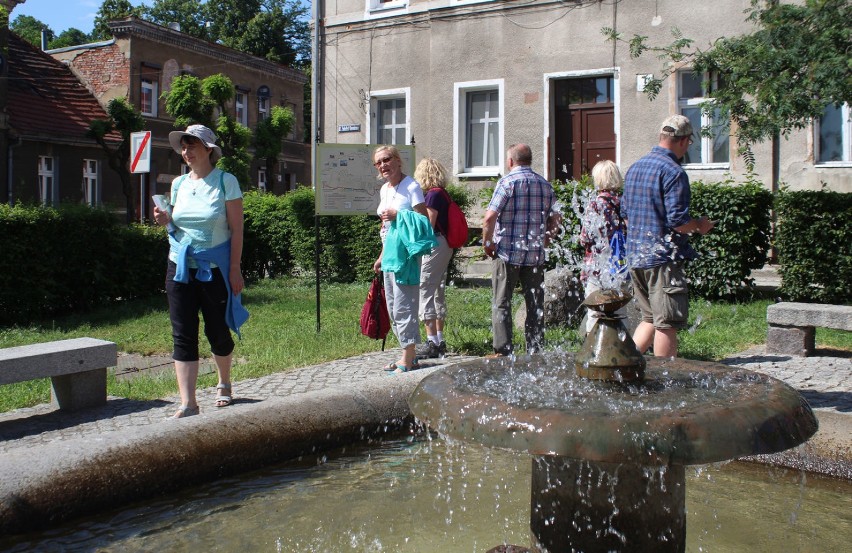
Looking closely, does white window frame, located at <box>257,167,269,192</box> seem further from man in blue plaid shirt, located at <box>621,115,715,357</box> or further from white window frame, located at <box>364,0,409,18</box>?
man in blue plaid shirt, located at <box>621,115,715,357</box>

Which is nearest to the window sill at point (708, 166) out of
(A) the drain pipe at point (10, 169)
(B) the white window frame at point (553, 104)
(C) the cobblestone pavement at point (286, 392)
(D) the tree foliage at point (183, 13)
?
(B) the white window frame at point (553, 104)

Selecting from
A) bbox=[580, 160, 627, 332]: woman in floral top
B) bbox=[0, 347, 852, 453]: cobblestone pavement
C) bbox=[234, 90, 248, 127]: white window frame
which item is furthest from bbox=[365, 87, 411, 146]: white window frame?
bbox=[234, 90, 248, 127]: white window frame

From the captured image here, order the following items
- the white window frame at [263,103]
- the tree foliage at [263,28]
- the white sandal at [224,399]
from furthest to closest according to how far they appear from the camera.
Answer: the tree foliage at [263,28] < the white window frame at [263,103] < the white sandal at [224,399]

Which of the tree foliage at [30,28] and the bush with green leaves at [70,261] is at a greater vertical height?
the tree foliage at [30,28]

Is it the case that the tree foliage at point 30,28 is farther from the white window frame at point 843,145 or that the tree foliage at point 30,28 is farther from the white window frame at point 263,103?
the white window frame at point 843,145

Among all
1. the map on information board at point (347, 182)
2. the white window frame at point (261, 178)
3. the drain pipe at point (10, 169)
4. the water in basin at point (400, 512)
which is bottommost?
the water in basin at point (400, 512)

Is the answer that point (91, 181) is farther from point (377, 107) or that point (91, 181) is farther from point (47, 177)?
point (377, 107)

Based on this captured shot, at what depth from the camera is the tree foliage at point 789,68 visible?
7828 mm

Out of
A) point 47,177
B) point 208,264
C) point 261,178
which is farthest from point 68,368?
point 261,178

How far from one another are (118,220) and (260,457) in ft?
30.1

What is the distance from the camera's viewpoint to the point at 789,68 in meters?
8.20

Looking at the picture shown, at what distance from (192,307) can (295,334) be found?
382cm

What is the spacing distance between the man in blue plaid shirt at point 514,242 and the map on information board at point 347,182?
2544mm

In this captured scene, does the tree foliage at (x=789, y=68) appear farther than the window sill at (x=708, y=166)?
No
